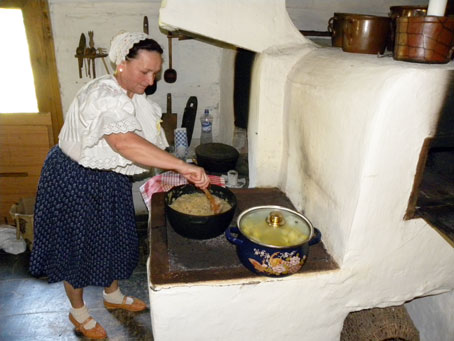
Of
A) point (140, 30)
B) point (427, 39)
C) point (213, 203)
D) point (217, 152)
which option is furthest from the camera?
point (140, 30)

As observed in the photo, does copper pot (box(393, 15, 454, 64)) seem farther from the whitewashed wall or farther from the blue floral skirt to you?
the whitewashed wall

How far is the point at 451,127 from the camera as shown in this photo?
1.24m

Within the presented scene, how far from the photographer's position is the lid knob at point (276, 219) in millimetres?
1490

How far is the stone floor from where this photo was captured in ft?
7.30

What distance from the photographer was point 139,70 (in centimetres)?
165

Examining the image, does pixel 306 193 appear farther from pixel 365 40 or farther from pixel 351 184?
pixel 365 40

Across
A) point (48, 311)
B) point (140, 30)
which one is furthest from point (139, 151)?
point (140, 30)

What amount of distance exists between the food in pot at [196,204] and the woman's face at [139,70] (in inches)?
22.7

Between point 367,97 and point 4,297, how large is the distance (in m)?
2.62

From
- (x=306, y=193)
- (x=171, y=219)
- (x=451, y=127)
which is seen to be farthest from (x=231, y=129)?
(x=451, y=127)

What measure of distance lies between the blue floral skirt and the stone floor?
37cm

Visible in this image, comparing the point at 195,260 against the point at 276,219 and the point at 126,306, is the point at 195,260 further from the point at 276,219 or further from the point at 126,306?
the point at 126,306

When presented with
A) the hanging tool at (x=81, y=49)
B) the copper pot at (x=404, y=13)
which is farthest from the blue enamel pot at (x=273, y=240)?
the hanging tool at (x=81, y=49)

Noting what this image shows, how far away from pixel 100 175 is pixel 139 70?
0.61 meters
